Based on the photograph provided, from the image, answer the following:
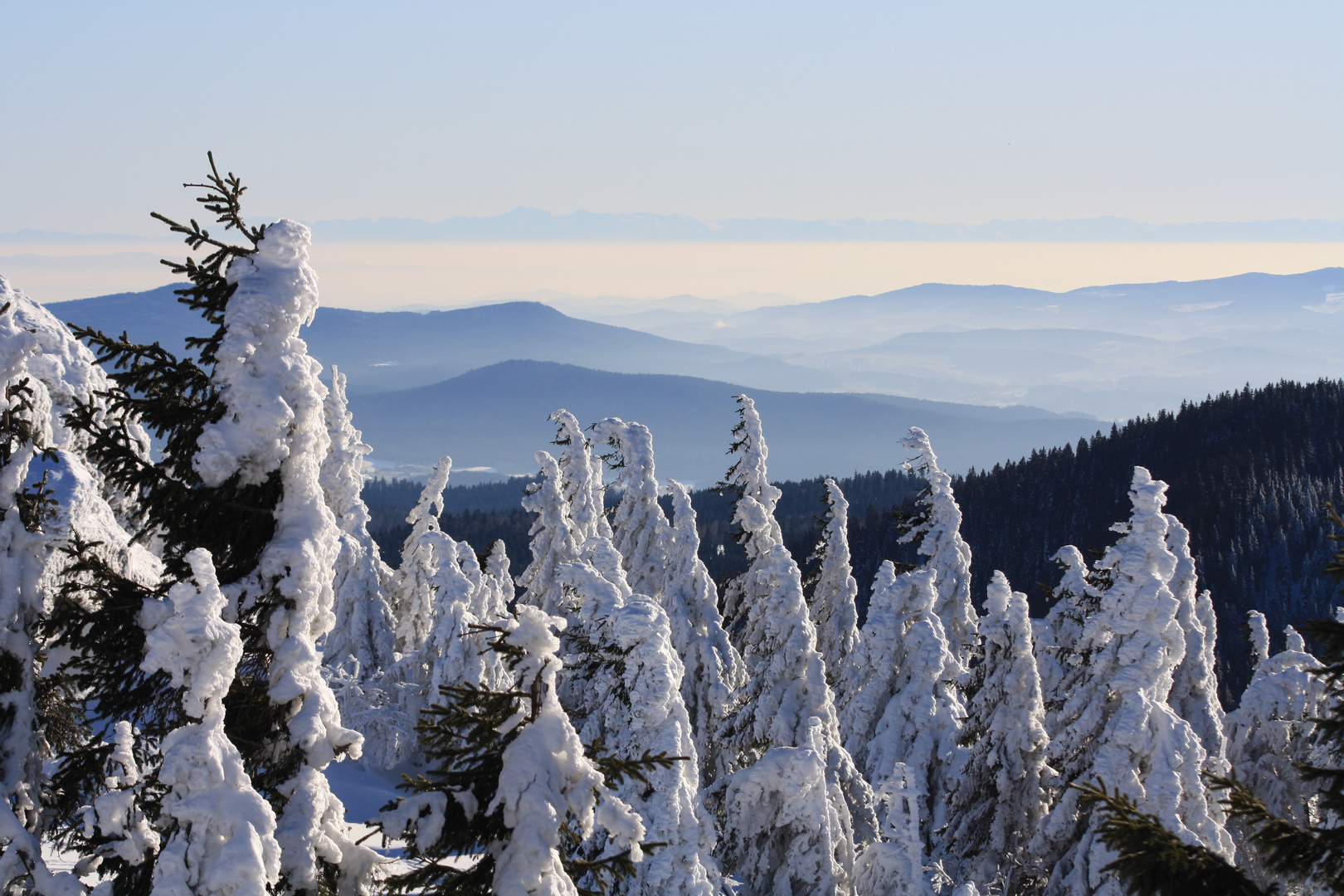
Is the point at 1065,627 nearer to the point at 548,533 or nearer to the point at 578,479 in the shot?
the point at 578,479

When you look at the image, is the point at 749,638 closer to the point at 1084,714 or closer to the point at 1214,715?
the point at 1084,714

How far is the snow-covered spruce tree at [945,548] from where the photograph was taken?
24.1 meters

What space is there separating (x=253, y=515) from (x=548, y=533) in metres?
19.6

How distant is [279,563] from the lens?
6648 millimetres

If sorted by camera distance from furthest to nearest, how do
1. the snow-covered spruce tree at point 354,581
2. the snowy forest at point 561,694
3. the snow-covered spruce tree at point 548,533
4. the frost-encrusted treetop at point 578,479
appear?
the snow-covered spruce tree at point 354,581 → the frost-encrusted treetop at point 578,479 → the snow-covered spruce tree at point 548,533 → the snowy forest at point 561,694

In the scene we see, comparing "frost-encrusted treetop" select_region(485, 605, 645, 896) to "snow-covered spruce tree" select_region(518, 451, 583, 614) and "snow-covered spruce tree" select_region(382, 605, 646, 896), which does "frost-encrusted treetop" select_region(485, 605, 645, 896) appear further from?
"snow-covered spruce tree" select_region(518, 451, 583, 614)

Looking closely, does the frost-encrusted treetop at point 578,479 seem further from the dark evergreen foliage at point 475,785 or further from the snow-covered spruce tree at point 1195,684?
the dark evergreen foliage at point 475,785

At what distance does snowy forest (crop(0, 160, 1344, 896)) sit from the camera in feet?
19.8

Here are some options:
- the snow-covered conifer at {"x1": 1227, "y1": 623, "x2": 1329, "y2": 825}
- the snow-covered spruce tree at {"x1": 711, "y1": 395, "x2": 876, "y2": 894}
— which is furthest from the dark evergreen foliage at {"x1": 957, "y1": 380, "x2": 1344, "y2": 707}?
the snow-covered spruce tree at {"x1": 711, "y1": 395, "x2": 876, "y2": 894}

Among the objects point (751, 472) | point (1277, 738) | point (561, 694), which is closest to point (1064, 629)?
point (1277, 738)

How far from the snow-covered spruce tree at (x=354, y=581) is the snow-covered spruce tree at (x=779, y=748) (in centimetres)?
1295

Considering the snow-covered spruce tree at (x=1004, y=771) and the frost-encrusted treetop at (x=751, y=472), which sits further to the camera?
the frost-encrusted treetop at (x=751, y=472)

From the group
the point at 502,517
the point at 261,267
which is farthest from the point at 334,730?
the point at 502,517

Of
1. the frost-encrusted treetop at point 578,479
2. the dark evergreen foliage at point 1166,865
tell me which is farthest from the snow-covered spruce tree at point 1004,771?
the dark evergreen foliage at point 1166,865
